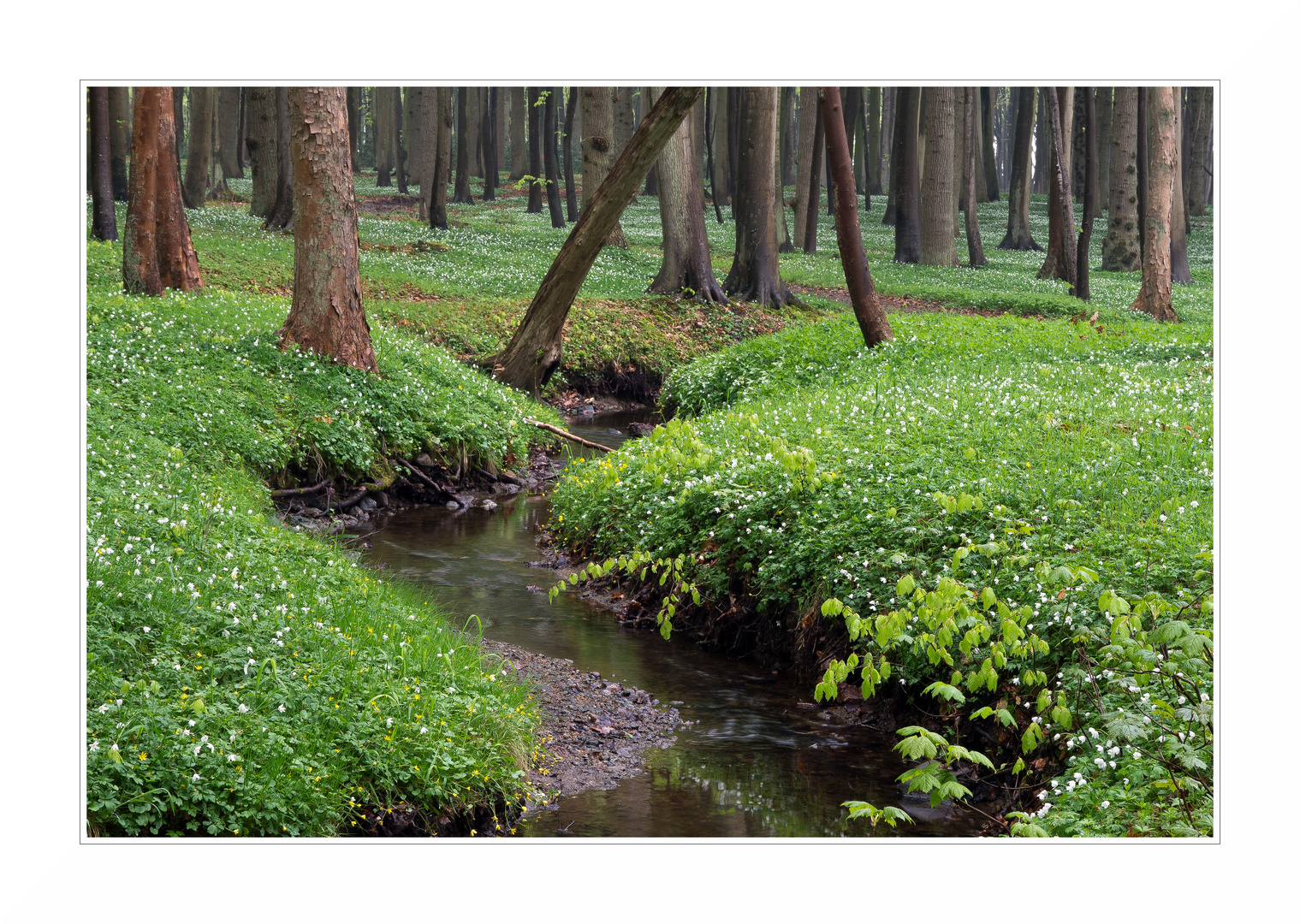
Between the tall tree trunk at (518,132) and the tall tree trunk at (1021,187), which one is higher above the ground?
the tall tree trunk at (518,132)

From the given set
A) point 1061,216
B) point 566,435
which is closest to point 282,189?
point 566,435

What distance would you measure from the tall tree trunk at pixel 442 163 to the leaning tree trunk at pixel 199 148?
624cm

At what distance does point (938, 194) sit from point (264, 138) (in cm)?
1946

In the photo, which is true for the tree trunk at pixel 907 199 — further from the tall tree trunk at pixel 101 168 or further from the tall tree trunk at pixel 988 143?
the tall tree trunk at pixel 101 168

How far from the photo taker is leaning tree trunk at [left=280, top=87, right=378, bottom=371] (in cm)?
1150

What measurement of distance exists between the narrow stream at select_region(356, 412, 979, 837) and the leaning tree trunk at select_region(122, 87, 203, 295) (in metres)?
6.07

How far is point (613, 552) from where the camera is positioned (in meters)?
9.16

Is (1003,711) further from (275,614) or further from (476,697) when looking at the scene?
(275,614)

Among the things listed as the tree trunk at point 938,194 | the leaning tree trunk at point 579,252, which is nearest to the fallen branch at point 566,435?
the leaning tree trunk at point 579,252

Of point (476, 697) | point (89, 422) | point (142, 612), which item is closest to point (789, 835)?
point (476, 697)

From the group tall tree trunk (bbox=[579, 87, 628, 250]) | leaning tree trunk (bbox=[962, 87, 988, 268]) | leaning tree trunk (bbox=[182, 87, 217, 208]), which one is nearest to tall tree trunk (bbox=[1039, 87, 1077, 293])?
leaning tree trunk (bbox=[962, 87, 988, 268])

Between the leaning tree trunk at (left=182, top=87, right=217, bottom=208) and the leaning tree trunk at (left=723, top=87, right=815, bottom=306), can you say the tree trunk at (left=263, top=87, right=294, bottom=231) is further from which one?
the leaning tree trunk at (left=723, top=87, right=815, bottom=306)

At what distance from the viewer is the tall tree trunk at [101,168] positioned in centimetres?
1708

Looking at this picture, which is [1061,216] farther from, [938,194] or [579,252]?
[579,252]
